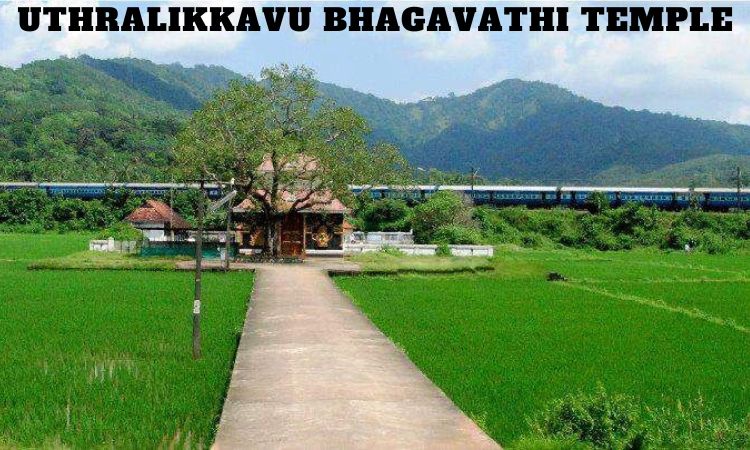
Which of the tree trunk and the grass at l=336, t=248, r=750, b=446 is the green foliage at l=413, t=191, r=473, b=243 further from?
the grass at l=336, t=248, r=750, b=446

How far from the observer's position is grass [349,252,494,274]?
27.5 metres

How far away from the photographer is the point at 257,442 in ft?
21.5

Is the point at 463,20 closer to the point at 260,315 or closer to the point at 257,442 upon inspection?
the point at 260,315

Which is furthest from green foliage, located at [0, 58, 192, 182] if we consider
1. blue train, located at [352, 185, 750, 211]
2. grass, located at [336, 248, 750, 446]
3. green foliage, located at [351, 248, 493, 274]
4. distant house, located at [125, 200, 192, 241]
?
grass, located at [336, 248, 750, 446]

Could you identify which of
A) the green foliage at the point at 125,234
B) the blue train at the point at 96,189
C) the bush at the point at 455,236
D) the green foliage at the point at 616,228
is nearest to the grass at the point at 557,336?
the green foliage at the point at 125,234

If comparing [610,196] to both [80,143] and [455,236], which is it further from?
[80,143]

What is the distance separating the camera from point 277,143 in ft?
98.7

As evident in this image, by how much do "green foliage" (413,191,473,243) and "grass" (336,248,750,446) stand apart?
16.4m

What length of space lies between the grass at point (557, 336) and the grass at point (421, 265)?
61 centimetres

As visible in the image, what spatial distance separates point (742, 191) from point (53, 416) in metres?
60.5

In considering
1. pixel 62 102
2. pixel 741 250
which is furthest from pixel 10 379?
pixel 62 102

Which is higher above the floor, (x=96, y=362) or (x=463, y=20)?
(x=463, y=20)

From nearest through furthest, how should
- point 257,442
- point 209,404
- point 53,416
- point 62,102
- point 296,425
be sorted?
point 257,442, point 296,425, point 53,416, point 209,404, point 62,102

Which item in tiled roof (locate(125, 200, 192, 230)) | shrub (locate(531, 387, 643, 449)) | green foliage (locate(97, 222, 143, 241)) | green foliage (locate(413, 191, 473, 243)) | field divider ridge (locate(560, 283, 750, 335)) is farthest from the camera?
tiled roof (locate(125, 200, 192, 230))
